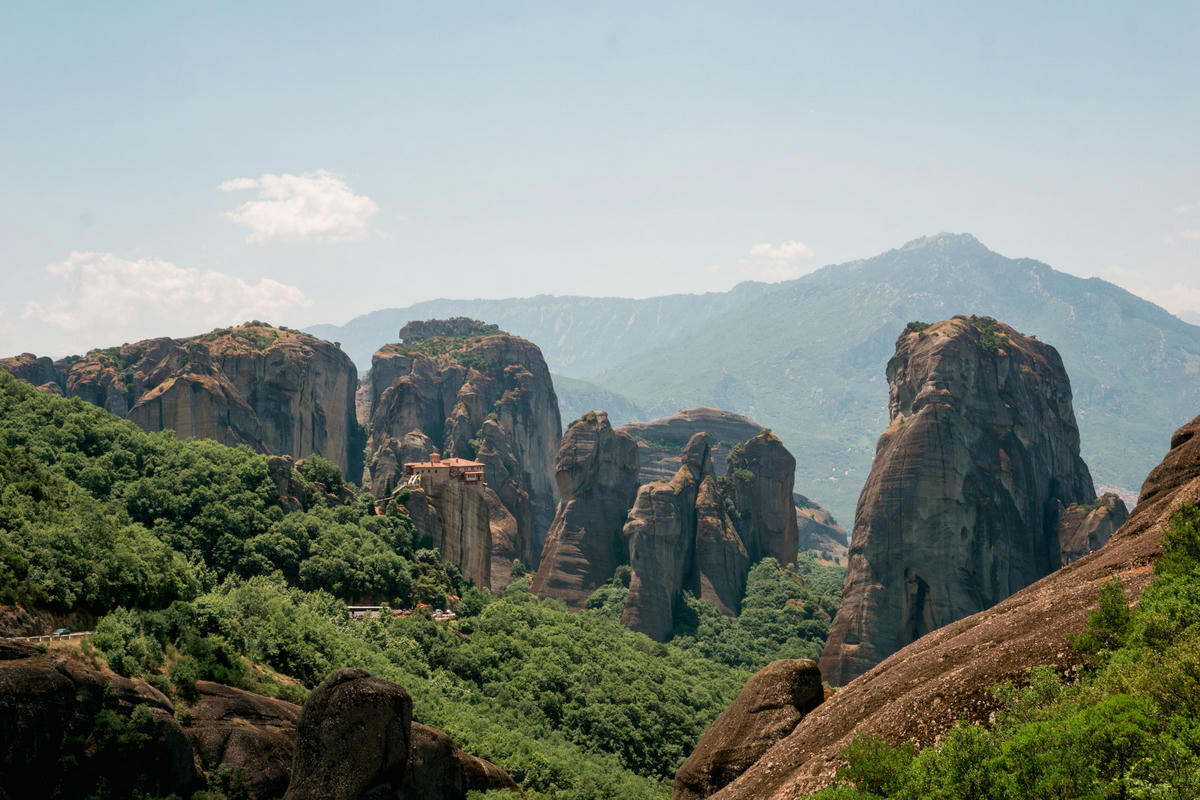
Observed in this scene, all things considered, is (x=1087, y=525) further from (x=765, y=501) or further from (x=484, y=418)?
(x=484, y=418)

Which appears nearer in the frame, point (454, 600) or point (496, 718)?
point (496, 718)

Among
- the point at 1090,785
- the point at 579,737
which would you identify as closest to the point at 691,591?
the point at 579,737

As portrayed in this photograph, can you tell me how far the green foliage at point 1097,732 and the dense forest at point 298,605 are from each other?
22415 mm

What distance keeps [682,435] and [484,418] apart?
160ft

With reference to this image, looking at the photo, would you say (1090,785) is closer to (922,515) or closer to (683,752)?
(683,752)

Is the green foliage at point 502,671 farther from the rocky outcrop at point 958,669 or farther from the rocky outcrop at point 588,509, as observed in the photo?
the rocky outcrop at point 588,509

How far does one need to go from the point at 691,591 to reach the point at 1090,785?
309 ft

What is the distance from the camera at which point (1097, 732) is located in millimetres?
17219

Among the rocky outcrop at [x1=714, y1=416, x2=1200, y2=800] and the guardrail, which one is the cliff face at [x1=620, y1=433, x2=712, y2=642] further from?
the rocky outcrop at [x1=714, y1=416, x2=1200, y2=800]

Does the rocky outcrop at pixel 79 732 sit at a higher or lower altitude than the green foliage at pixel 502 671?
higher

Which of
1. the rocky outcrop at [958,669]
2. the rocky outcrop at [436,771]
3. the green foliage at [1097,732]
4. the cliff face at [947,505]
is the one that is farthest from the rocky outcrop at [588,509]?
the green foliage at [1097,732]

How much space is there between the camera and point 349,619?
5650 cm

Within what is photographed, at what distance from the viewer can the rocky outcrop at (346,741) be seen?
27938 mm

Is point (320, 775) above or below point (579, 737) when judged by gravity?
above
